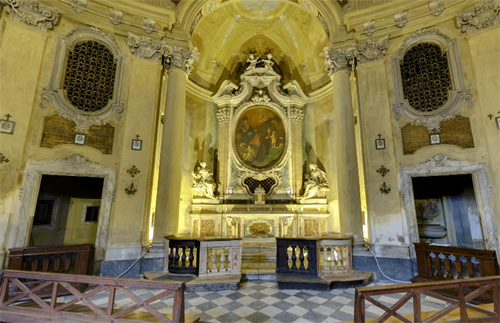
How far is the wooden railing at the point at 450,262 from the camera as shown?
4426 millimetres

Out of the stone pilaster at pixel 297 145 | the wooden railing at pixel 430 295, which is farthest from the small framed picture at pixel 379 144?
the wooden railing at pixel 430 295

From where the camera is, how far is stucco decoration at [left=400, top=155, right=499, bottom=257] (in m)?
5.36

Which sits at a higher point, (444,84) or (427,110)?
(444,84)

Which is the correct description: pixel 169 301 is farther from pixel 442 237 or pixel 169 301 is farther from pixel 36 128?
pixel 442 237

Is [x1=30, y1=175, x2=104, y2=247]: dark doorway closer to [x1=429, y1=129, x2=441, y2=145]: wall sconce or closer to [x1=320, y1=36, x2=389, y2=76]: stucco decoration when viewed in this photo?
[x1=320, y1=36, x2=389, y2=76]: stucco decoration

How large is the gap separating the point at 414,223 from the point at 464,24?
4910 mm

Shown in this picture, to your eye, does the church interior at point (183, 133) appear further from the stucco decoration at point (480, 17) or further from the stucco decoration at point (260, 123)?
the stucco decoration at point (260, 123)

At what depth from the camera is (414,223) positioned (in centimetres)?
601

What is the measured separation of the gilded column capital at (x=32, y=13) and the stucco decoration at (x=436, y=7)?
911 centimetres

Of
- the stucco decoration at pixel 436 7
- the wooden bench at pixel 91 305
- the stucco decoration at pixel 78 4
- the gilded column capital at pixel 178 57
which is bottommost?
the wooden bench at pixel 91 305

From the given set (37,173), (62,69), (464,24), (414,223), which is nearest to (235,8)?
A: (62,69)

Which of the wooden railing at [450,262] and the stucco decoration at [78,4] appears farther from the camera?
the stucco decoration at [78,4]

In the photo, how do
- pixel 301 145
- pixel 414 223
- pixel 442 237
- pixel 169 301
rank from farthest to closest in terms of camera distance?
1. pixel 301 145
2. pixel 442 237
3. pixel 414 223
4. pixel 169 301

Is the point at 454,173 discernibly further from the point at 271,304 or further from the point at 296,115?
the point at 296,115
